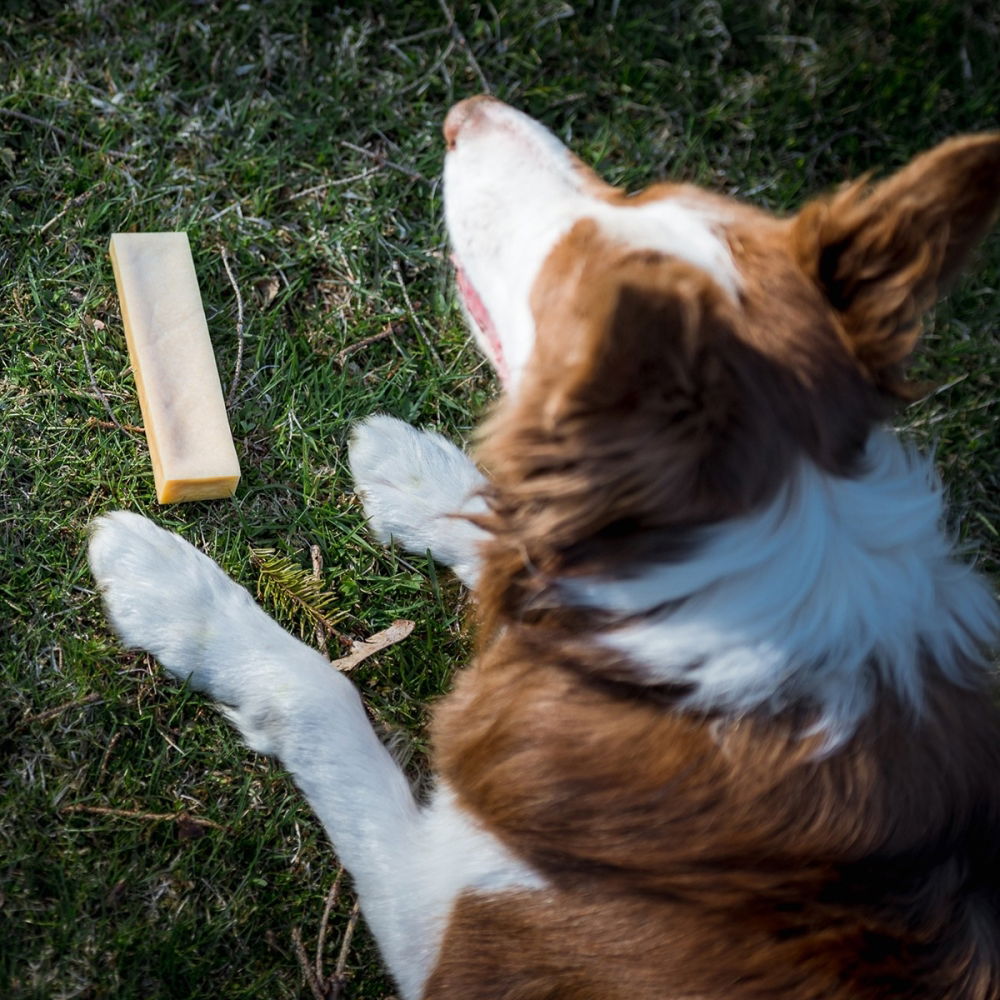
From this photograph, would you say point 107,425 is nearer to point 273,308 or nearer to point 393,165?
point 273,308

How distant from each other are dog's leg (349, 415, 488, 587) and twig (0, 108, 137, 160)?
1315 millimetres

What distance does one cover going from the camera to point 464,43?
14.0ft

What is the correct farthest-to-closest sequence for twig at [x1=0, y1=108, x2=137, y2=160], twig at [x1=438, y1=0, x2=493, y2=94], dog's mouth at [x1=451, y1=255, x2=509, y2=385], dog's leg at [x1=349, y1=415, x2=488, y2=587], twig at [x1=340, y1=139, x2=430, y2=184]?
twig at [x1=438, y1=0, x2=493, y2=94], twig at [x1=340, y1=139, x2=430, y2=184], twig at [x1=0, y1=108, x2=137, y2=160], dog's leg at [x1=349, y1=415, x2=488, y2=587], dog's mouth at [x1=451, y1=255, x2=509, y2=385]

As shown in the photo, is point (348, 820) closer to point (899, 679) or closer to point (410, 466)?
point (410, 466)

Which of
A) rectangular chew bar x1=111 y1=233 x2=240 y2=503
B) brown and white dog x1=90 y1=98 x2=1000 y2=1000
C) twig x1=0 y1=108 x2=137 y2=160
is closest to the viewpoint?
brown and white dog x1=90 y1=98 x2=1000 y2=1000

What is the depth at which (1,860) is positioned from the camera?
297 centimetres

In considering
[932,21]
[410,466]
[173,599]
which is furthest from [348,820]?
[932,21]

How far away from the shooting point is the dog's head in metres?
2.01

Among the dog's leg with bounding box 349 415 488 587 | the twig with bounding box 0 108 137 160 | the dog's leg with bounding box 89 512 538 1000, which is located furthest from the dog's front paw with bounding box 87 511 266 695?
the twig with bounding box 0 108 137 160

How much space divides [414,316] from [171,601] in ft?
4.47

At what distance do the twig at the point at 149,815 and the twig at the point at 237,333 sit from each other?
1.28 m

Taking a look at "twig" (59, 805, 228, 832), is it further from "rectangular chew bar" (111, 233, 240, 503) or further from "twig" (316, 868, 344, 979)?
"rectangular chew bar" (111, 233, 240, 503)

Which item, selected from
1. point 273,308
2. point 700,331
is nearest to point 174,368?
point 273,308

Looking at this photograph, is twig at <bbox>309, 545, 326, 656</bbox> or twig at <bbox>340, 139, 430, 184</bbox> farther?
twig at <bbox>340, 139, 430, 184</bbox>
